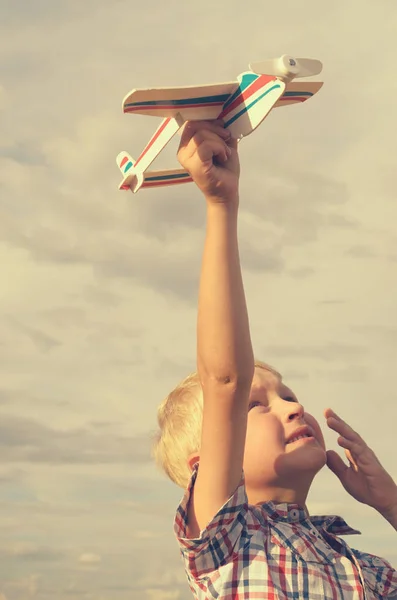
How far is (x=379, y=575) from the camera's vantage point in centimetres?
587

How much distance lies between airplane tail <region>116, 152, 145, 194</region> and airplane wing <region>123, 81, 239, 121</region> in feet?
3.17

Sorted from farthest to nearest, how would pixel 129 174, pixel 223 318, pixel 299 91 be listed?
pixel 129 174 < pixel 299 91 < pixel 223 318

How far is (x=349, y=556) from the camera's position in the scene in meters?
5.73

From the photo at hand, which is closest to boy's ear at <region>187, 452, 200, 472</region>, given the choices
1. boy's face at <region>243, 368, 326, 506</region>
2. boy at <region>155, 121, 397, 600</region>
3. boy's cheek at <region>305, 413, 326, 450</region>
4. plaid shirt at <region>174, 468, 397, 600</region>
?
boy at <region>155, 121, 397, 600</region>

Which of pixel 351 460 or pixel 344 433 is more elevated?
pixel 344 433

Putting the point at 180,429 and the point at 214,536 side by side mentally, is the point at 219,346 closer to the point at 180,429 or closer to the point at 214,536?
the point at 214,536

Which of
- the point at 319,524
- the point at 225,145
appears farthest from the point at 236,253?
the point at 319,524

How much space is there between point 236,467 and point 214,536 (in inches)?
16.7

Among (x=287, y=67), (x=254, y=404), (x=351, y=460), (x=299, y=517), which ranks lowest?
(x=299, y=517)

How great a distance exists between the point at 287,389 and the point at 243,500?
1.27 m

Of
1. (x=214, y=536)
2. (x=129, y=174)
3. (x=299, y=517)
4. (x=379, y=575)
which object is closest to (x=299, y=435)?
(x=299, y=517)

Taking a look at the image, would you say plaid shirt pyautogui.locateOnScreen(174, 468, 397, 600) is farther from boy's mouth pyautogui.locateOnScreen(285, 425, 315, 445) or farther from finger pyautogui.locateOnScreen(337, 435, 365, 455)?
finger pyautogui.locateOnScreen(337, 435, 365, 455)

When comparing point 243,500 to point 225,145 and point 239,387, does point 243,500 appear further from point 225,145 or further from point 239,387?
point 225,145

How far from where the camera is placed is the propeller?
15.9 feet
